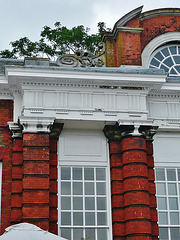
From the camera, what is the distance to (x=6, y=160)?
52.4 feet

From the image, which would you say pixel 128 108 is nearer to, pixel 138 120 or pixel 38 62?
pixel 138 120

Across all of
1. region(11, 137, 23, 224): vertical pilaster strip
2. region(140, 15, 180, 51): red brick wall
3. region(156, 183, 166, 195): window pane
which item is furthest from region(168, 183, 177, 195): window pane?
region(140, 15, 180, 51): red brick wall

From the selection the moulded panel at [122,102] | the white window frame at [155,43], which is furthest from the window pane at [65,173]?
the white window frame at [155,43]

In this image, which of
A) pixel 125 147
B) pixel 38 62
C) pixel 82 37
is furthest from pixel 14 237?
pixel 82 37

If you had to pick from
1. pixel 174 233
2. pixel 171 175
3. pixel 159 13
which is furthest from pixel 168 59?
pixel 174 233

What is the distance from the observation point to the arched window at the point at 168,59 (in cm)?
1834

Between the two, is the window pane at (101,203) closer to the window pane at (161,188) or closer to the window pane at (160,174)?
the window pane at (161,188)

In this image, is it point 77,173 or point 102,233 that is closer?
point 102,233

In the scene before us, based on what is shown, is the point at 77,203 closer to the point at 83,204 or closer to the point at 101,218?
the point at 83,204

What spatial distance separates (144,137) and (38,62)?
4281mm

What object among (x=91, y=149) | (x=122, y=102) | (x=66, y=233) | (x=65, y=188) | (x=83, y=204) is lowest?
(x=66, y=233)

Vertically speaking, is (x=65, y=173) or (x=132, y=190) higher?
(x=65, y=173)

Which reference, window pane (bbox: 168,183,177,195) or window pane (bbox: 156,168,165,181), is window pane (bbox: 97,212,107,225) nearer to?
window pane (bbox: 156,168,165,181)

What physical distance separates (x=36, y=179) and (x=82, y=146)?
222 cm
